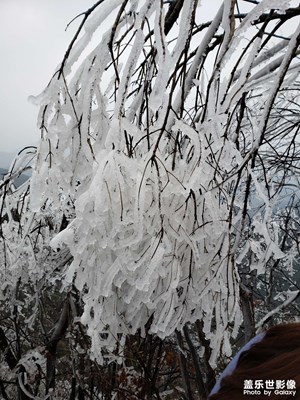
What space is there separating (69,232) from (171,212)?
0.29 meters

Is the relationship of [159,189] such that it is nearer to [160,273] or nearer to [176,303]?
A: [160,273]

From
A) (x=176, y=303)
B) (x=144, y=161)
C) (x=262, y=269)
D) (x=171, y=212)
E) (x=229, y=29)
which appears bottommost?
(x=176, y=303)

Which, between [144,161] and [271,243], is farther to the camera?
[271,243]

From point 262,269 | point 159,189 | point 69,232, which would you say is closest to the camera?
point 159,189

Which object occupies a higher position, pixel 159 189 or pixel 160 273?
pixel 159 189

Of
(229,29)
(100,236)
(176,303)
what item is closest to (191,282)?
(176,303)

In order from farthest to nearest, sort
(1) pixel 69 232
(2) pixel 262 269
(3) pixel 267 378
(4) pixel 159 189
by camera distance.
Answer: (2) pixel 262 269 < (1) pixel 69 232 < (4) pixel 159 189 < (3) pixel 267 378

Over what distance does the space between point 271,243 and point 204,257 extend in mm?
225

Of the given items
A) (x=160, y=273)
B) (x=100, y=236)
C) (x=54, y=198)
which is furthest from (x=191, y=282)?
(x=54, y=198)

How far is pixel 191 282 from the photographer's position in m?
1.15

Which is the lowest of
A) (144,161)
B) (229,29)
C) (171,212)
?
(171,212)

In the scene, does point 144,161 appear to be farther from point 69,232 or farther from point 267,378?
point 267,378

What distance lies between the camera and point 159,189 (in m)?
0.96

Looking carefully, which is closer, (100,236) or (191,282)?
(100,236)
